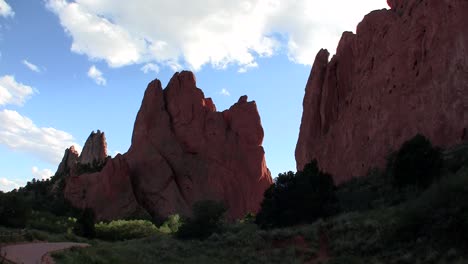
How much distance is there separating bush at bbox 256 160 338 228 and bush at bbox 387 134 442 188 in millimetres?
4738

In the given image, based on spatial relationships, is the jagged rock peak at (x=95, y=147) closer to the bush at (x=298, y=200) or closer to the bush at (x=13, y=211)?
the bush at (x=13, y=211)

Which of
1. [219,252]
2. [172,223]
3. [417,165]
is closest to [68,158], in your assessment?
[172,223]

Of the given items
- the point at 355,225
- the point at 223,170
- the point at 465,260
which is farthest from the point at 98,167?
the point at 465,260

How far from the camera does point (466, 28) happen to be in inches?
1474

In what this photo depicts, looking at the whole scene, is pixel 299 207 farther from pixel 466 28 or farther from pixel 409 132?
pixel 466 28

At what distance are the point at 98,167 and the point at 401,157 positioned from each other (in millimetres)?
57307

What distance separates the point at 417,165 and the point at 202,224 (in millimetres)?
15034

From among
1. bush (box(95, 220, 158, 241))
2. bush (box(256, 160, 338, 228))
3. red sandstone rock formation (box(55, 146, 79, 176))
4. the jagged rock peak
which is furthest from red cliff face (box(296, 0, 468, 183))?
red sandstone rock formation (box(55, 146, 79, 176))

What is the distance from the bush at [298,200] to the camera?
32.8 metres

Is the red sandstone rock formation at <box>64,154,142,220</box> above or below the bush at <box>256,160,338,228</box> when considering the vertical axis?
above

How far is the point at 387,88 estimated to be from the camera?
48.3m

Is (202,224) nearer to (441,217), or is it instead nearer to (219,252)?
(219,252)

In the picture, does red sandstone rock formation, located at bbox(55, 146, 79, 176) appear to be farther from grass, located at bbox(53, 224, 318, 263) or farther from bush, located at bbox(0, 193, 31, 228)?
grass, located at bbox(53, 224, 318, 263)

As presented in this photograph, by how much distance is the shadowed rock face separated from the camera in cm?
6506
